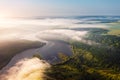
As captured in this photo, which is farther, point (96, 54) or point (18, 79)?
point (96, 54)

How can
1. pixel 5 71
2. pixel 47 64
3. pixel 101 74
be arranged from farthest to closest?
pixel 47 64
pixel 101 74
pixel 5 71

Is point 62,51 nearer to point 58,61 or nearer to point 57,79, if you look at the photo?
point 58,61

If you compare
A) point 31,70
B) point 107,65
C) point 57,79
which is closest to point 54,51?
point 107,65

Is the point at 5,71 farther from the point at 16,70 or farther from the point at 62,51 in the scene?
the point at 62,51

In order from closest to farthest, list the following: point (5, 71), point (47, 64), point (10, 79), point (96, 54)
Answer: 1. point (10, 79)
2. point (5, 71)
3. point (47, 64)
4. point (96, 54)

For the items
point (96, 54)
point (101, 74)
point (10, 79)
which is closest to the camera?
point (10, 79)

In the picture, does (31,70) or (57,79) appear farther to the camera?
(31,70)

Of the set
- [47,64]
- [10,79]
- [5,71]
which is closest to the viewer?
[10,79]

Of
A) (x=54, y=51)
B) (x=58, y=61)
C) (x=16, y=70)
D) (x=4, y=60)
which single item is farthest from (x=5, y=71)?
(x=54, y=51)

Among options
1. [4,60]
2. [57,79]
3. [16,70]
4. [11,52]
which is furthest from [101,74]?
[11,52]
